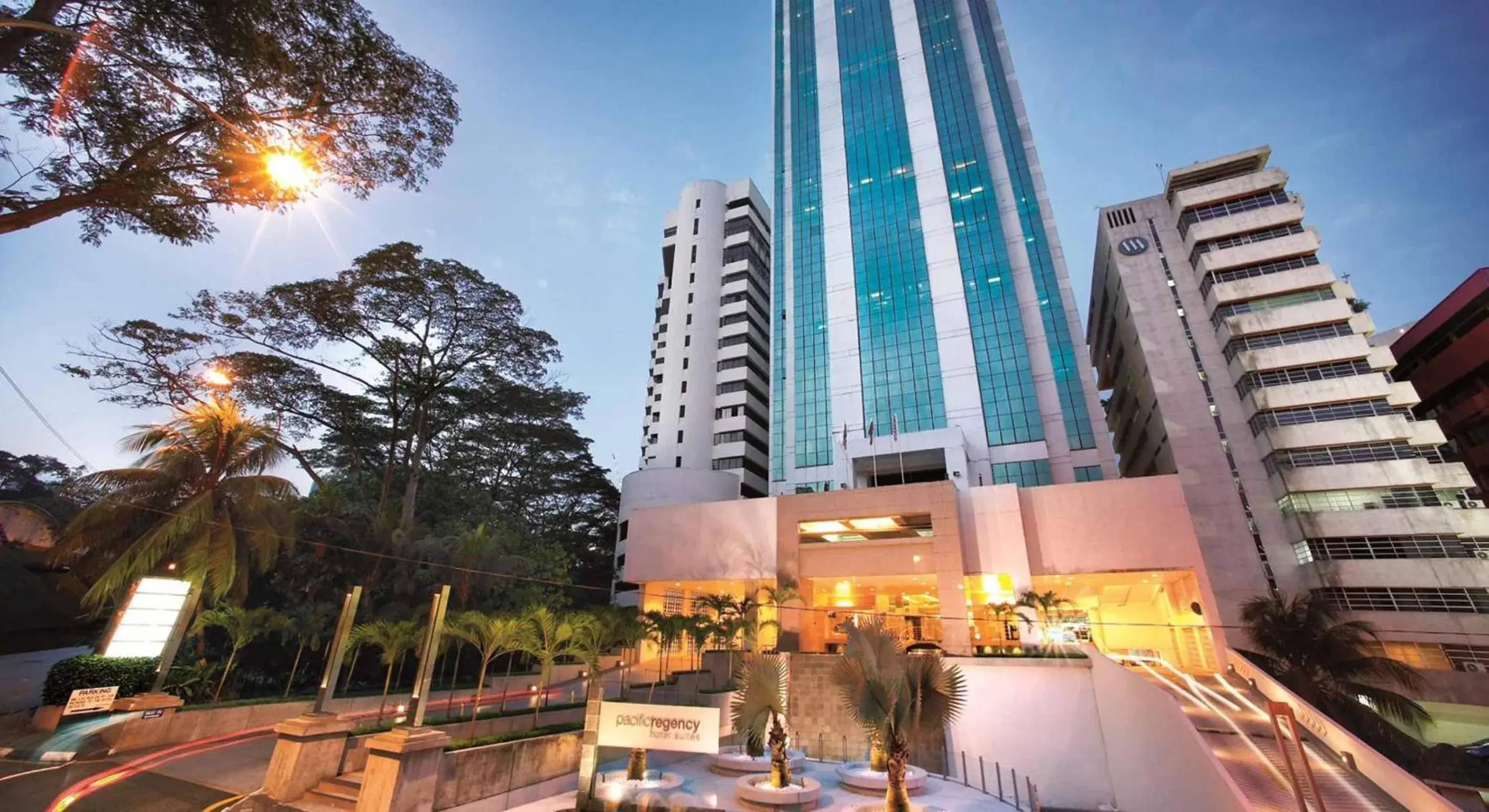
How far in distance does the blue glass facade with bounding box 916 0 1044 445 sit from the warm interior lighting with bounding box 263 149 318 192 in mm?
35280

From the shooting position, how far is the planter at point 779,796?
12148 mm

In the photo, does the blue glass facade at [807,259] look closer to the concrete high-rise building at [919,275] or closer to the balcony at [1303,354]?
the concrete high-rise building at [919,275]

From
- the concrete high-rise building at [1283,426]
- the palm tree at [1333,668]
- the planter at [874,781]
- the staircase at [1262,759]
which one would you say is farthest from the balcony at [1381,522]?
the planter at [874,781]

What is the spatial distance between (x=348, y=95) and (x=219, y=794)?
12.4 meters

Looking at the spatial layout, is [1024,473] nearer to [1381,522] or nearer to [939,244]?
[1381,522]

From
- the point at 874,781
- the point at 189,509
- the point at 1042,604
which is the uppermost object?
the point at 189,509

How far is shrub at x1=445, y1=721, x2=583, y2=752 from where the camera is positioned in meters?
10.7

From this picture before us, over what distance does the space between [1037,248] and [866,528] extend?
25163 millimetres

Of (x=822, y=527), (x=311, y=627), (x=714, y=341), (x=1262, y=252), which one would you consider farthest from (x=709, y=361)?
(x=1262, y=252)

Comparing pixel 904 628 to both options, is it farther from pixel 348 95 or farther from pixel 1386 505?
pixel 348 95

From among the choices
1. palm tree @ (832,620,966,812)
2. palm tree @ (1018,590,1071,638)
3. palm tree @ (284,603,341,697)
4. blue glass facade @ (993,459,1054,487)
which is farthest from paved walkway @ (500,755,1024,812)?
blue glass facade @ (993,459,1054,487)

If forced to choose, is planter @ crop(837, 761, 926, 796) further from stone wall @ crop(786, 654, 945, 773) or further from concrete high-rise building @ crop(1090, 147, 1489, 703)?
concrete high-rise building @ crop(1090, 147, 1489, 703)

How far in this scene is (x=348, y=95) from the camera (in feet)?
34.3

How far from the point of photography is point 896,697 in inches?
385
